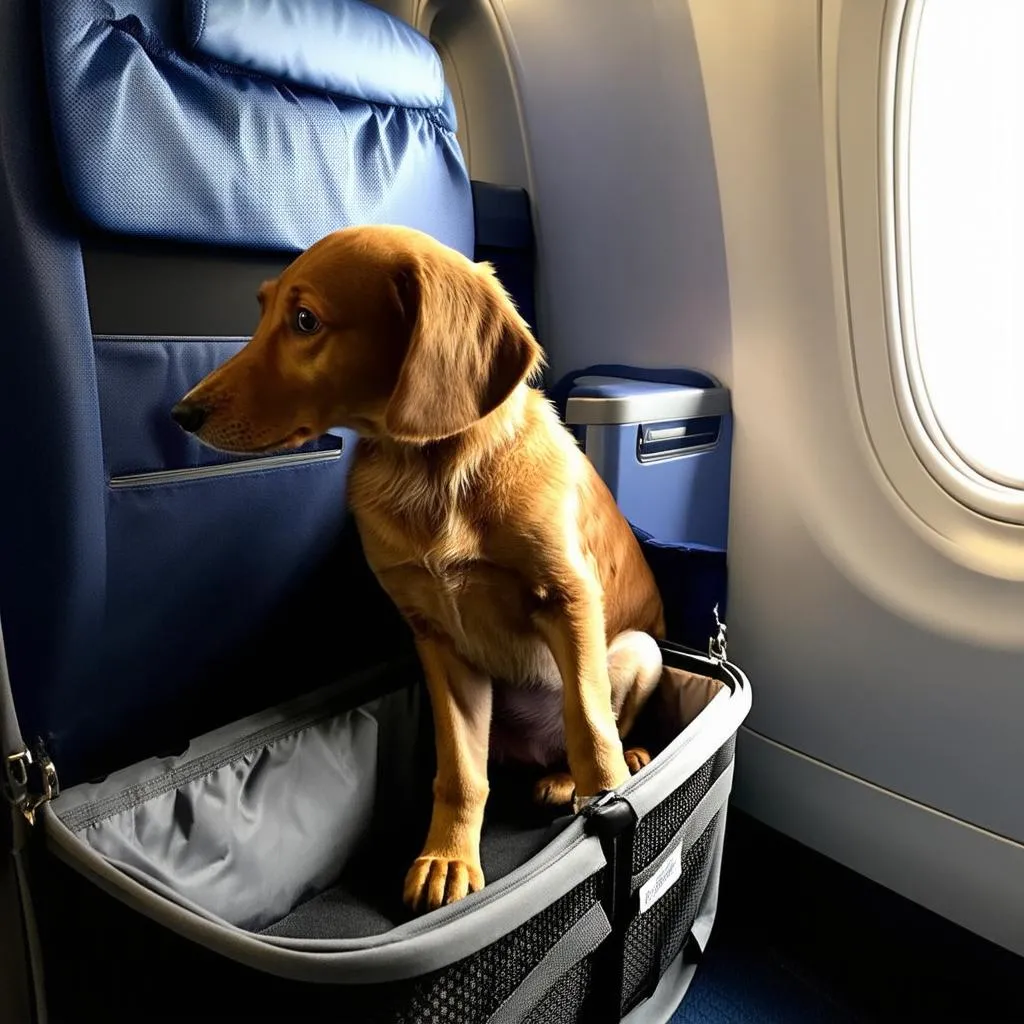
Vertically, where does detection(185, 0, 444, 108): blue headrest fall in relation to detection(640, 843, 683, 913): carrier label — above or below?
above

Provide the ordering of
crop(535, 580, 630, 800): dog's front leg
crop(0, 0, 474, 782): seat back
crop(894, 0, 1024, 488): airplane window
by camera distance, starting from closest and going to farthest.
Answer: crop(0, 0, 474, 782): seat back, crop(535, 580, 630, 800): dog's front leg, crop(894, 0, 1024, 488): airplane window

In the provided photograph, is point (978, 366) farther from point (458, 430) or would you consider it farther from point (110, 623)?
point (110, 623)

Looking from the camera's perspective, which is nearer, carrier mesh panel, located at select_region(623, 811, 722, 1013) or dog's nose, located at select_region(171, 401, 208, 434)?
dog's nose, located at select_region(171, 401, 208, 434)

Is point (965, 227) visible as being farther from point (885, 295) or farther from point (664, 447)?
point (664, 447)

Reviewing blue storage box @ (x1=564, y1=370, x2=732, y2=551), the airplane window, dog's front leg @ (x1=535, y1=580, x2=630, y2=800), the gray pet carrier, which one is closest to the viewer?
the gray pet carrier

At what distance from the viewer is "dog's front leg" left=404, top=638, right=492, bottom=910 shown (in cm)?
89

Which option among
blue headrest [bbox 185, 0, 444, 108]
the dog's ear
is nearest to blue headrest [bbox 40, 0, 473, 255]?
blue headrest [bbox 185, 0, 444, 108]

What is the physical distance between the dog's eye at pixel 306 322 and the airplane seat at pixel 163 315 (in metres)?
0.18

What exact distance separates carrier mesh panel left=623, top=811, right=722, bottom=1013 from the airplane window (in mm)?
598

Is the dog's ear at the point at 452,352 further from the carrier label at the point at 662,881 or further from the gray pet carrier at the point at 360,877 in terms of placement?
the carrier label at the point at 662,881

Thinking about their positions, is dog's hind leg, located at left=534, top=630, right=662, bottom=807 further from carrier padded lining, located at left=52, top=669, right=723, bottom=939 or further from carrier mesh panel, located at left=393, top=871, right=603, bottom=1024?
carrier mesh panel, located at left=393, top=871, right=603, bottom=1024

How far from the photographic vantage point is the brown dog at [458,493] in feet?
2.68

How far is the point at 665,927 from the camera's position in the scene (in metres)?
1.00

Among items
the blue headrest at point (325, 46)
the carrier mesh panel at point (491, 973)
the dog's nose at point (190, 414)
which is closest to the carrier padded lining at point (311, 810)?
the carrier mesh panel at point (491, 973)
